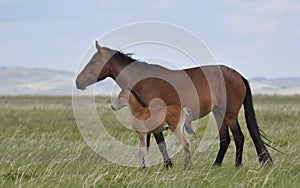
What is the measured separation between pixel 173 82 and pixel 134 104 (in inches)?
32.7

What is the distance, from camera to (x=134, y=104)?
9.53 m

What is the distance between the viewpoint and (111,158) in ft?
34.8

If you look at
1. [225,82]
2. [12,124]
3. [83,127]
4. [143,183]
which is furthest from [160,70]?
[12,124]

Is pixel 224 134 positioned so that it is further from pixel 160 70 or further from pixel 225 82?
pixel 160 70

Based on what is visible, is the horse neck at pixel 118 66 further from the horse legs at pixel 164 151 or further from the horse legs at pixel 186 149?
the horse legs at pixel 186 149

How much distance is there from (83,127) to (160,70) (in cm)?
886

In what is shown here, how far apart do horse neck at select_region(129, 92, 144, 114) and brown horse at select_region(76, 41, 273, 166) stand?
0.09 metres

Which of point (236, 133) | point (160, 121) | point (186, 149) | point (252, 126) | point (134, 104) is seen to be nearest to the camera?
point (186, 149)

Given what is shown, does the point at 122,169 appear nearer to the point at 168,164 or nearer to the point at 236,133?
the point at 168,164

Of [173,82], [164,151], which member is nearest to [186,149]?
[164,151]

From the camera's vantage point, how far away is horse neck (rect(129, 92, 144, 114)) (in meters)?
9.46

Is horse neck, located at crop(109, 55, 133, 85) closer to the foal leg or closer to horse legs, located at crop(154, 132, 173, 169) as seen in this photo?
horse legs, located at crop(154, 132, 173, 169)

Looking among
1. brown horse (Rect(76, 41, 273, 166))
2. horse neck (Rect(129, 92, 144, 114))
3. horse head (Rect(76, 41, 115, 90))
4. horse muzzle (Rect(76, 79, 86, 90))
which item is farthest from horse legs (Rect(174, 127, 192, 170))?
horse muzzle (Rect(76, 79, 86, 90))

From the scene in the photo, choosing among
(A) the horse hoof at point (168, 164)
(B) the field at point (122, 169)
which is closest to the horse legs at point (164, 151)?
(A) the horse hoof at point (168, 164)
